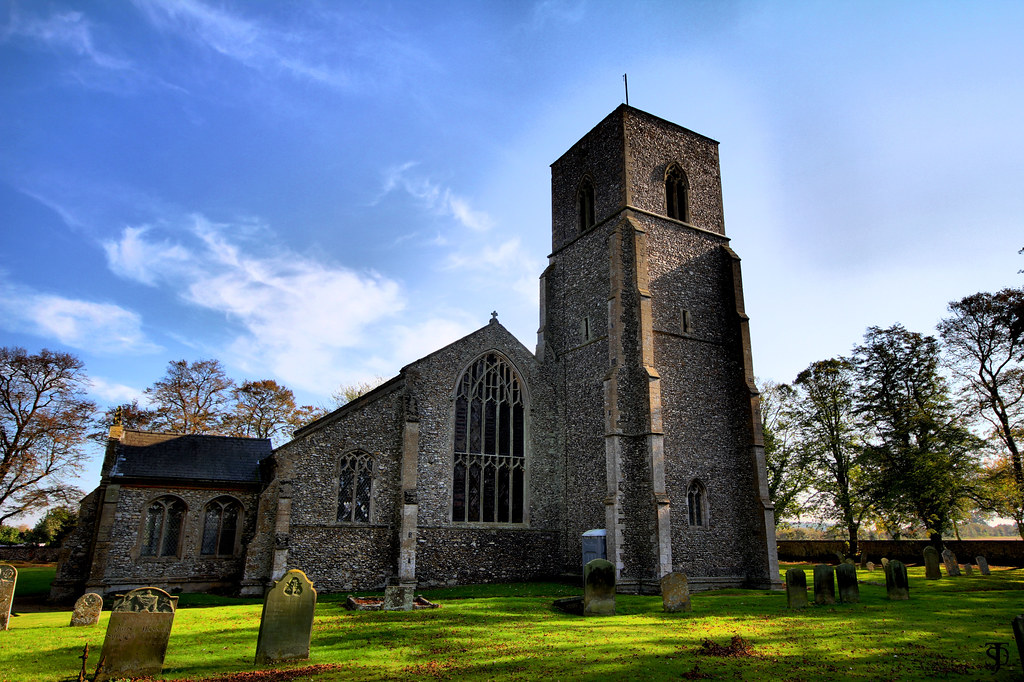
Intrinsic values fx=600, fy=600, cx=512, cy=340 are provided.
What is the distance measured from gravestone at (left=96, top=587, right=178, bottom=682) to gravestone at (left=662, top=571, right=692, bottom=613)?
10.1 meters

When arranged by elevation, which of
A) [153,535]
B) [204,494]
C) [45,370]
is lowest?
[153,535]

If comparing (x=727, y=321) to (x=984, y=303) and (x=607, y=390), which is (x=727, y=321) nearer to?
(x=607, y=390)

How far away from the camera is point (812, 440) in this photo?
3189 cm

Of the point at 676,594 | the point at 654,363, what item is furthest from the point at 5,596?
the point at 654,363

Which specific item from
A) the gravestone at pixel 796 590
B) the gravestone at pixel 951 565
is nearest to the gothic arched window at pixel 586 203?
the gravestone at pixel 796 590

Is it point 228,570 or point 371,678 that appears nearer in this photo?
point 371,678

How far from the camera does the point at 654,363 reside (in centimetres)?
1973

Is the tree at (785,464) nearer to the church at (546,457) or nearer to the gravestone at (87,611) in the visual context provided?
the church at (546,457)

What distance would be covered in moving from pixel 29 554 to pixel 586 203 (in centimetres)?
3299

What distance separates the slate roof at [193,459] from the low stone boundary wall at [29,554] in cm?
1706

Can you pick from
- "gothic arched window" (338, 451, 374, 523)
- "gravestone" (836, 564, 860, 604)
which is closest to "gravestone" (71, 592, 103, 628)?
"gothic arched window" (338, 451, 374, 523)

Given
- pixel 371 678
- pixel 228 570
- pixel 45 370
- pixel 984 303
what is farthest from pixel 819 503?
pixel 45 370

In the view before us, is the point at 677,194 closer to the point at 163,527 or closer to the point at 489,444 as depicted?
the point at 489,444

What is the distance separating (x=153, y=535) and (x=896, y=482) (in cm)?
2945
